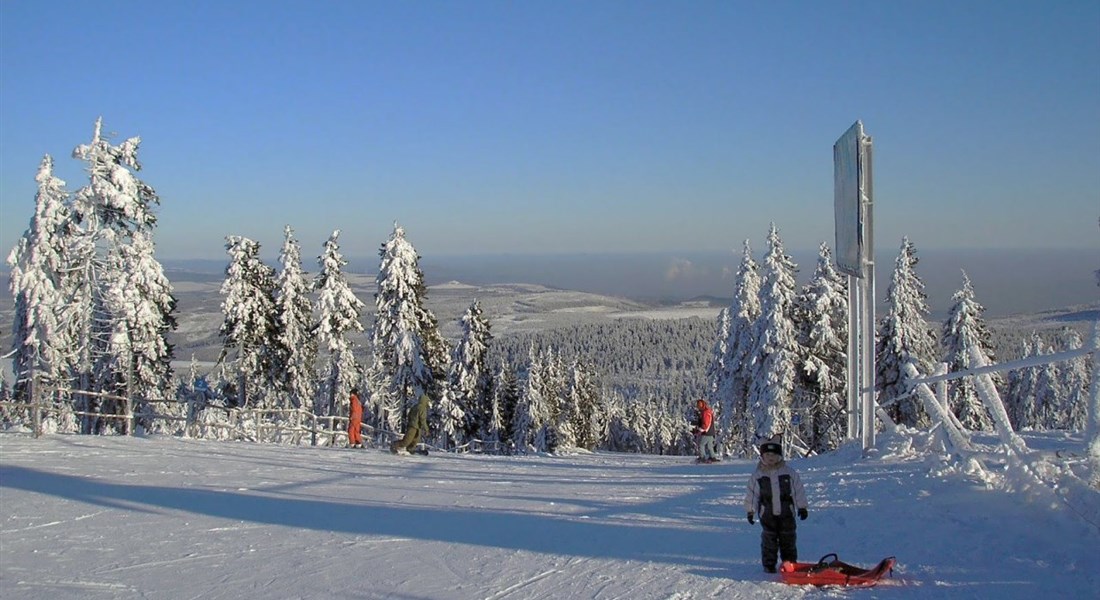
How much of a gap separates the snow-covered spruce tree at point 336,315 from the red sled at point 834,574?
35611 mm

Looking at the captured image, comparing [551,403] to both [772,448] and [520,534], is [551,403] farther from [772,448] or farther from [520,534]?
[772,448]

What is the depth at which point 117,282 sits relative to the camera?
32.2m

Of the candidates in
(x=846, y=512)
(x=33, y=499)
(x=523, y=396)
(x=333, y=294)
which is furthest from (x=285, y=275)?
(x=846, y=512)

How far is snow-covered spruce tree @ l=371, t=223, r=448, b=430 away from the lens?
38.6 metres

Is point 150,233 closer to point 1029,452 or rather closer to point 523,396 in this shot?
point 523,396

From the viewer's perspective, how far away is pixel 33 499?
1289 centimetres

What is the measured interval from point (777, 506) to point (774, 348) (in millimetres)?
29963

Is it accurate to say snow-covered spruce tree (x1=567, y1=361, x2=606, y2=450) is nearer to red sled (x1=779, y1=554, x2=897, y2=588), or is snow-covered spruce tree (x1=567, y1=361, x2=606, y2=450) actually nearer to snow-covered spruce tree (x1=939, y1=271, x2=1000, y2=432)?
snow-covered spruce tree (x1=939, y1=271, x2=1000, y2=432)

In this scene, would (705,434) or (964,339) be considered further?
(964,339)

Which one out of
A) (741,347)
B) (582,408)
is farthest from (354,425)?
(582,408)

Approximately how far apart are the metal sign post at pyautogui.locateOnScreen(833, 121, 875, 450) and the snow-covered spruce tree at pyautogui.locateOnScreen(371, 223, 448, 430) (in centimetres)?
2670

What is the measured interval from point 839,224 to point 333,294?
30.0 m

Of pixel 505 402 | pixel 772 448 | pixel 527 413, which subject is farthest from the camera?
pixel 505 402

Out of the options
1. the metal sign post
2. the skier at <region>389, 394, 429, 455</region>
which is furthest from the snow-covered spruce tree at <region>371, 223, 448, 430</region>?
the metal sign post
